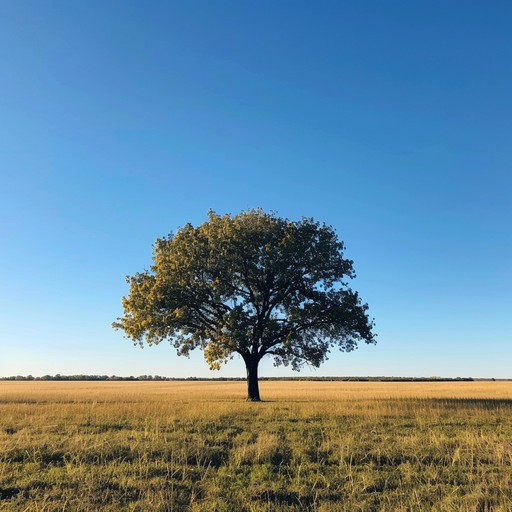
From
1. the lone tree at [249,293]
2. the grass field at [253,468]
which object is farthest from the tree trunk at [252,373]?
the grass field at [253,468]

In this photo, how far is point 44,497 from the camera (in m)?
9.10

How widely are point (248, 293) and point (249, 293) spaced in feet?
0.68

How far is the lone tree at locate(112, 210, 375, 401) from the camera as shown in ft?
120

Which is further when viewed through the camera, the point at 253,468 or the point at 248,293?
the point at 248,293

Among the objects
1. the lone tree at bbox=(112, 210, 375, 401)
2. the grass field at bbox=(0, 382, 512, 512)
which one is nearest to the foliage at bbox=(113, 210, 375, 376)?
the lone tree at bbox=(112, 210, 375, 401)

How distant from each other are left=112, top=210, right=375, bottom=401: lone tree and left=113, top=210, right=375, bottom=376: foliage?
0.26ft

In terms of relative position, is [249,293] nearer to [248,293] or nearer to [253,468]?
[248,293]

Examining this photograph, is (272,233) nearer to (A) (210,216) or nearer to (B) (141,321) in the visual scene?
(A) (210,216)

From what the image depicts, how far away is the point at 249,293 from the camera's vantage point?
3941 centimetres

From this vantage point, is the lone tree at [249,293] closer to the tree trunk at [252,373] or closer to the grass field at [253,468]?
the tree trunk at [252,373]

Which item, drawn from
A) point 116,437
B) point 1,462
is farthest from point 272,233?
point 1,462

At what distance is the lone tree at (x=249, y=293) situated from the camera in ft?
120

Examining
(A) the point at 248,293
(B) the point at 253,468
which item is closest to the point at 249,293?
(A) the point at 248,293

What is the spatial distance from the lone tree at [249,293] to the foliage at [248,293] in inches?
3.1
